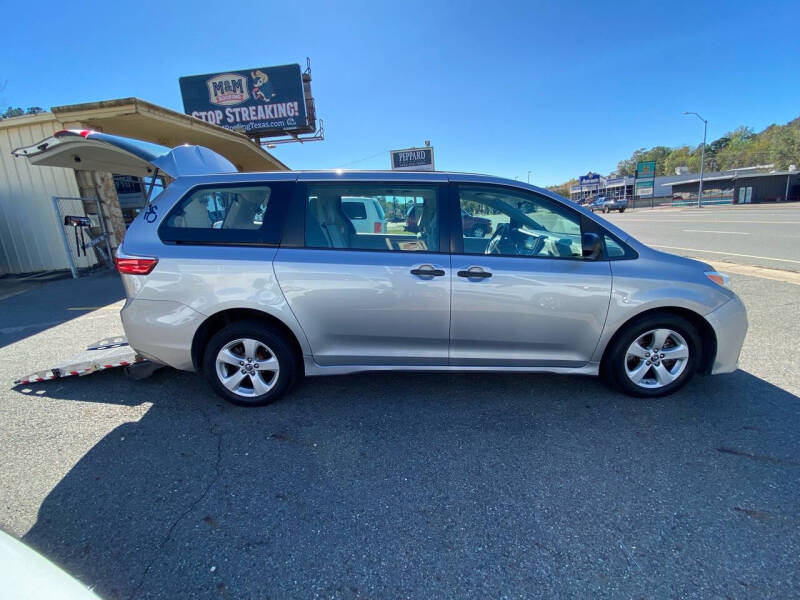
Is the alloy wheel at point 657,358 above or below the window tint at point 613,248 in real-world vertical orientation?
below

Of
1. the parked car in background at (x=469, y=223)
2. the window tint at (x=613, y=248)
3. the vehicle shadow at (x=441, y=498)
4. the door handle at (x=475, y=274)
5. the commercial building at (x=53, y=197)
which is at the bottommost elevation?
the vehicle shadow at (x=441, y=498)

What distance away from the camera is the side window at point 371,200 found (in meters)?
2.92

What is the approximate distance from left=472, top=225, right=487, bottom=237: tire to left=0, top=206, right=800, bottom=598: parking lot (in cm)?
130

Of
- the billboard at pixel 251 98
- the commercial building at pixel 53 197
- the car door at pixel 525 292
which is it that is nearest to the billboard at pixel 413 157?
the billboard at pixel 251 98

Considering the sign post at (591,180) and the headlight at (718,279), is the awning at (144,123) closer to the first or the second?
the headlight at (718,279)

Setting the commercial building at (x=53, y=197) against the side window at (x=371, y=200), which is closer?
the side window at (x=371, y=200)

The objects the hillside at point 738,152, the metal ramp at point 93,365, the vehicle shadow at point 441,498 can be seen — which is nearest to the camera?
the vehicle shadow at point 441,498

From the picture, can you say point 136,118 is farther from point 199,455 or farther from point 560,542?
point 560,542

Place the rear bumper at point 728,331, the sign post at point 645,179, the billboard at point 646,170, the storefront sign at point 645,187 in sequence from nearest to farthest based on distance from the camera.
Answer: the rear bumper at point 728,331 → the billboard at point 646,170 → the sign post at point 645,179 → the storefront sign at point 645,187

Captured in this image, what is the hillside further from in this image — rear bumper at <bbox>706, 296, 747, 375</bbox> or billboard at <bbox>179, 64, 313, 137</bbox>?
rear bumper at <bbox>706, 296, 747, 375</bbox>

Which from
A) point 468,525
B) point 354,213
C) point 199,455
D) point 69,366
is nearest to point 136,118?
point 69,366

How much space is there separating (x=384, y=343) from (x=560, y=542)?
165 centimetres

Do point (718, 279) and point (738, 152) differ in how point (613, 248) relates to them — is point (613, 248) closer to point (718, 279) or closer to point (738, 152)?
point (718, 279)

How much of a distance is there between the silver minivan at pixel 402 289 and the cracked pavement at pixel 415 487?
0.35 meters
